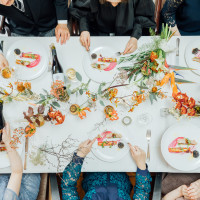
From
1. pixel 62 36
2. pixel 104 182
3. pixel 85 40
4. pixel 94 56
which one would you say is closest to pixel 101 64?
pixel 94 56

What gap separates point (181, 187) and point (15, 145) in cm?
123

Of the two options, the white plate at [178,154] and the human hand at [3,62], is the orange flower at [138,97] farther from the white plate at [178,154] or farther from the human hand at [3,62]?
the human hand at [3,62]

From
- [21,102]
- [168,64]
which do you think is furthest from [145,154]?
[21,102]

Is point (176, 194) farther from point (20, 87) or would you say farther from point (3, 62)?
point (3, 62)

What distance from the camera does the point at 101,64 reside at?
155 centimetres

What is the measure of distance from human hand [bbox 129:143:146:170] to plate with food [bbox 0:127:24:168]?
738 millimetres

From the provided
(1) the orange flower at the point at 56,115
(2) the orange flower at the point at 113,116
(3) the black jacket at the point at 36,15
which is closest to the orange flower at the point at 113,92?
(2) the orange flower at the point at 113,116

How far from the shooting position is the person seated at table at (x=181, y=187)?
1.56 metres

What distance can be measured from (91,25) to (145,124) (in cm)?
97

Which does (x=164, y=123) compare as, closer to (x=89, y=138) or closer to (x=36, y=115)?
(x=89, y=138)

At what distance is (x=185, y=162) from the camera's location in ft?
4.81

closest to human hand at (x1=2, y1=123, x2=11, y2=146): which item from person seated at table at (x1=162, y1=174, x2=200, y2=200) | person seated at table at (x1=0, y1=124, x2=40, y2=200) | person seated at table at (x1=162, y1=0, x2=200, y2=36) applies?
person seated at table at (x1=0, y1=124, x2=40, y2=200)

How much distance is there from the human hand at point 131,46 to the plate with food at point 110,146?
567mm

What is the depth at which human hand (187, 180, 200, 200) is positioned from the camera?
1.55 m
